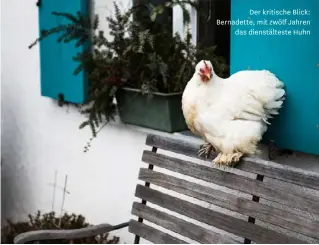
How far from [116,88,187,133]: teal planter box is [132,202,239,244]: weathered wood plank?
418mm

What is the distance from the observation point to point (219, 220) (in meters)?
2.10

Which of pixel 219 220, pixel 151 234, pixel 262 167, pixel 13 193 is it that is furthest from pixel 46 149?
pixel 262 167

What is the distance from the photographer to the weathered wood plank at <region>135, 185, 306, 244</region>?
1.93m

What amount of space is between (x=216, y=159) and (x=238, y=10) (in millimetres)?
599

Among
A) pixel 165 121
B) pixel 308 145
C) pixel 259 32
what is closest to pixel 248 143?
pixel 308 145

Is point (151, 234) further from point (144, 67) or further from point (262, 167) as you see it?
point (144, 67)

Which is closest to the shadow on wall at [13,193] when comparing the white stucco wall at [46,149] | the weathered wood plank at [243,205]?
the white stucco wall at [46,149]

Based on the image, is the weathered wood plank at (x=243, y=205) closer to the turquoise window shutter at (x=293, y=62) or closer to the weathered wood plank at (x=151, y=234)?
the weathered wood plank at (x=151, y=234)

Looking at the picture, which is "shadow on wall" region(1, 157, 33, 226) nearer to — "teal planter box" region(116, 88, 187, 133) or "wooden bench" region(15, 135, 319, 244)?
"teal planter box" region(116, 88, 187, 133)

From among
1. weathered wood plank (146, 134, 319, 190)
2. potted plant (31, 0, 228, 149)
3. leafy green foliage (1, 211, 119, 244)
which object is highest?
potted plant (31, 0, 228, 149)

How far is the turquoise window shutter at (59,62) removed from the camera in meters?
3.11

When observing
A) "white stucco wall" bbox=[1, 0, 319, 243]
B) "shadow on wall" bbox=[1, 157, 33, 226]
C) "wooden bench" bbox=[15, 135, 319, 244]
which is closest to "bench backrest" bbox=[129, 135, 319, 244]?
"wooden bench" bbox=[15, 135, 319, 244]

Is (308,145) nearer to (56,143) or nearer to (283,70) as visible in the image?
(283,70)

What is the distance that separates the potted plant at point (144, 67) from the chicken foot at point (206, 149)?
42cm
